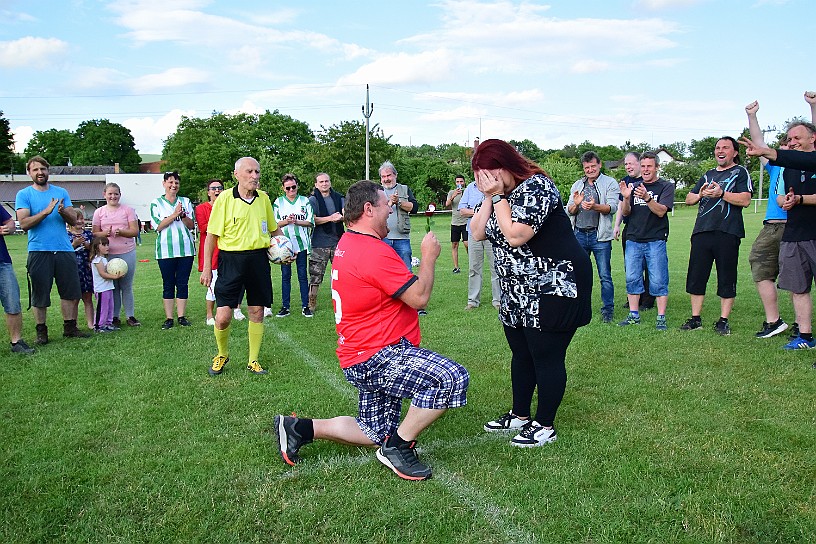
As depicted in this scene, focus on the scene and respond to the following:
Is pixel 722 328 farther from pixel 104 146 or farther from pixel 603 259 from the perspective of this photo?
pixel 104 146

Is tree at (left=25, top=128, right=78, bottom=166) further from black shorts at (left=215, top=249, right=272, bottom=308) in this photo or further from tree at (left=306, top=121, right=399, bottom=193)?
black shorts at (left=215, top=249, right=272, bottom=308)

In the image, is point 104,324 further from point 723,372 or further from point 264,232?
point 723,372

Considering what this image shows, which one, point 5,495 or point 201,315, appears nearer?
point 5,495

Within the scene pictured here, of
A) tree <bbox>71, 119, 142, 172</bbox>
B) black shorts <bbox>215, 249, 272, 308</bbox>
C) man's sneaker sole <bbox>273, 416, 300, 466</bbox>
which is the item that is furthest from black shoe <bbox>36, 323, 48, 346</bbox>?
tree <bbox>71, 119, 142, 172</bbox>

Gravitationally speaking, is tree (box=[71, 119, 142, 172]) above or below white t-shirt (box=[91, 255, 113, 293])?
above

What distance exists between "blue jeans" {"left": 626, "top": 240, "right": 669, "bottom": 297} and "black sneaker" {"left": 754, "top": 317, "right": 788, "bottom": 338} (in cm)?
117

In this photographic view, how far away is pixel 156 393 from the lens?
568cm

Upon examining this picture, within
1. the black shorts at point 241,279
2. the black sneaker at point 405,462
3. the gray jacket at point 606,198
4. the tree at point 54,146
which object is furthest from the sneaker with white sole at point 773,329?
the tree at point 54,146

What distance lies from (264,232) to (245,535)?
12.3 ft

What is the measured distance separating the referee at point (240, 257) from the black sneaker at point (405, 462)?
2.68 meters

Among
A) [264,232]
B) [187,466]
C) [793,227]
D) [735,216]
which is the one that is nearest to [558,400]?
[187,466]

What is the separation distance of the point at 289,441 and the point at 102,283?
18.9ft

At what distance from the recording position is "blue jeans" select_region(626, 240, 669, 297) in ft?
26.0

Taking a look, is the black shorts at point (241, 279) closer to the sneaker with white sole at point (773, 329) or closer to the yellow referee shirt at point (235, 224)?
the yellow referee shirt at point (235, 224)
